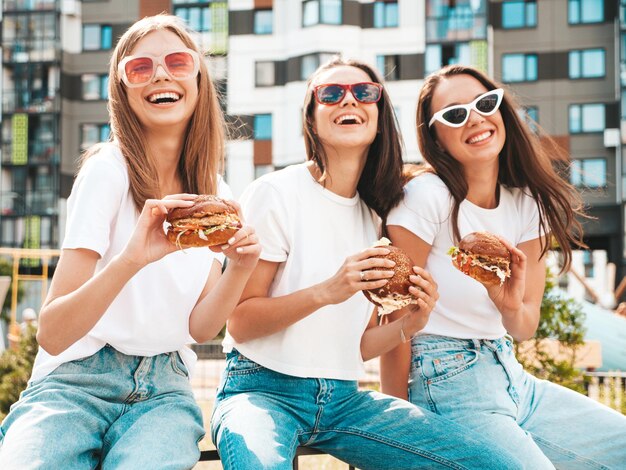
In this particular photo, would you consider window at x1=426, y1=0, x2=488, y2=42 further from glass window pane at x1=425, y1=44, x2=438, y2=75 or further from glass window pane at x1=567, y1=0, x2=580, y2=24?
glass window pane at x1=567, y1=0, x2=580, y2=24

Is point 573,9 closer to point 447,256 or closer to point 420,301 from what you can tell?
point 447,256

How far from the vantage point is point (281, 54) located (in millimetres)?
36156

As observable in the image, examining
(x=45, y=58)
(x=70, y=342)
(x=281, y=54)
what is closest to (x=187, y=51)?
(x=70, y=342)

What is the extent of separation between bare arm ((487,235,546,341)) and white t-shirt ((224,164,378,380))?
678mm

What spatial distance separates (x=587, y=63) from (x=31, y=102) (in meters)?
26.5

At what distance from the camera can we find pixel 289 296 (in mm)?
3508

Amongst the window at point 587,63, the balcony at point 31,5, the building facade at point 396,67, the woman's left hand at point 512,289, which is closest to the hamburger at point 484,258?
the woman's left hand at point 512,289

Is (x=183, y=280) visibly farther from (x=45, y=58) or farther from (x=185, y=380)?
(x=45, y=58)

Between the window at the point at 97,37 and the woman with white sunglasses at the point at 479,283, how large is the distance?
123 feet

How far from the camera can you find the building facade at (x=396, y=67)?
34.6 meters

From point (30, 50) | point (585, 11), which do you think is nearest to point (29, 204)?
point (30, 50)

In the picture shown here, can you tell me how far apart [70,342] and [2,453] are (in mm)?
473

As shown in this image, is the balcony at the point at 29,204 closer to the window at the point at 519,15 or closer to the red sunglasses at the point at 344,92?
the window at the point at 519,15

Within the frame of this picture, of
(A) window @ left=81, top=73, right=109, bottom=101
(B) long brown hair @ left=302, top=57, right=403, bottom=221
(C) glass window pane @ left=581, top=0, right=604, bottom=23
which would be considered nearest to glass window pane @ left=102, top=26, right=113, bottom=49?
(A) window @ left=81, top=73, right=109, bottom=101
